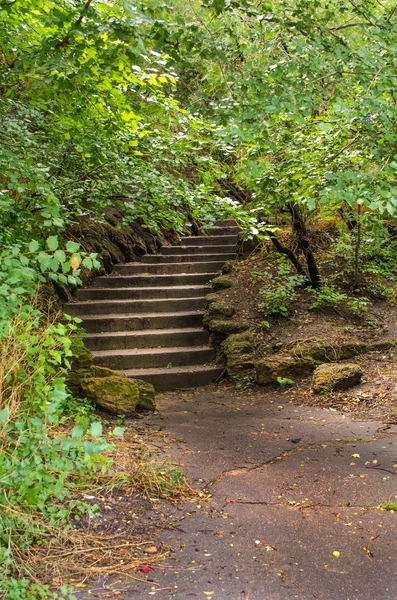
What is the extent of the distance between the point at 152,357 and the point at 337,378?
2.63 metres

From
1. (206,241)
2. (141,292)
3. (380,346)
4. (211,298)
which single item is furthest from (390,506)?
(206,241)

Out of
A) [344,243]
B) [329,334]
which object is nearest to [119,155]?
[329,334]

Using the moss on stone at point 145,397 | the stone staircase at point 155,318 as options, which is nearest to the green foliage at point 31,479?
the moss on stone at point 145,397

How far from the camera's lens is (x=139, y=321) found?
8.30 meters

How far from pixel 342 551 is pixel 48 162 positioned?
13.2 ft

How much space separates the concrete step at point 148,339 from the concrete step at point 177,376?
1.90 feet

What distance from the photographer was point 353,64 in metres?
3.74

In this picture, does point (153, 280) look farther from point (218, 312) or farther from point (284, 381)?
point (284, 381)

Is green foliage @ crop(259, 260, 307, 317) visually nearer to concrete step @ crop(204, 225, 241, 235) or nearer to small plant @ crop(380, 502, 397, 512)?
concrete step @ crop(204, 225, 241, 235)

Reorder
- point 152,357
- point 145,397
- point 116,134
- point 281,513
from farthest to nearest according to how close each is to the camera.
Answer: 1. point 152,357
2. point 145,397
3. point 116,134
4. point 281,513

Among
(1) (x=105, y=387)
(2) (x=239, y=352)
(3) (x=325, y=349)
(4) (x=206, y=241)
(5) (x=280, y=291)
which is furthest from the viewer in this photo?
(4) (x=206, y=241)

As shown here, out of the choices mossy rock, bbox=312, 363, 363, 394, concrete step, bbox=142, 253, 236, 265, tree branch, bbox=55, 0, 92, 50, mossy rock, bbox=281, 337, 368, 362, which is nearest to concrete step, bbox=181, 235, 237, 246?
concrete step, bbox=142, 253, 236, 265

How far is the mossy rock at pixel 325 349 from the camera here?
6941mm

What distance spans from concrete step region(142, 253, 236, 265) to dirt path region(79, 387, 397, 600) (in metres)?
4.87
